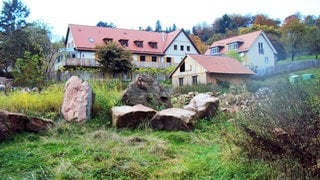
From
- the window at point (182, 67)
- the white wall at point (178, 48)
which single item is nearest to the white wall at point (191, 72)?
the window at point (182, 67)

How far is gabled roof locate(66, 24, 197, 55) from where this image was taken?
34031mm

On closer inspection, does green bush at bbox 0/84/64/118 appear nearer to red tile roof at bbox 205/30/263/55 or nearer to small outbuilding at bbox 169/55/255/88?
small outbuilding at bbox 169/55/255/88

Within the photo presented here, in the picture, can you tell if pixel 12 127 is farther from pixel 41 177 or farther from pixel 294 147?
pixel 294 147

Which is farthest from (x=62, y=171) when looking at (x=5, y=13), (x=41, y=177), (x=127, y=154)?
(x=5, y=13)

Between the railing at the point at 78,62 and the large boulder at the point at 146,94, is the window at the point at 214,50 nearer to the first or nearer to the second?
the railing at the point at 78,62

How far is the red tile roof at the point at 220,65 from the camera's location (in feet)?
86.8

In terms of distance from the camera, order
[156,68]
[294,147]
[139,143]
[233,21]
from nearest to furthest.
Answer: [294,147] → [139,143] → [156,68] → [233,21]

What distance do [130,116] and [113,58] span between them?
2064 centimetres

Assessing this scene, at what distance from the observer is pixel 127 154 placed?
479 cm

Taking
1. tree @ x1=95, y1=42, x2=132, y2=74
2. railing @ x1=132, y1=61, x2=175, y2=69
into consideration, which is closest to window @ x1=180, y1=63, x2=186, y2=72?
tree @ x1=95, y1=42, x2=132, y2=74

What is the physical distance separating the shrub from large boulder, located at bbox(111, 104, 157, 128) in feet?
11.1

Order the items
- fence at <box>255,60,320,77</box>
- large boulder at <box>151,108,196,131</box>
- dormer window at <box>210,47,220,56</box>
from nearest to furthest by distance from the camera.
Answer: large boulder at <box>151,108,196,131</box> → fence at <box>255,60,320,77</box> → dormer window at <box>210,47,220,56</box>

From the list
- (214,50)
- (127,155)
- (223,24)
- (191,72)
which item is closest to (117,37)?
(191,72)

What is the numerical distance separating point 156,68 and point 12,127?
27.6 metres
